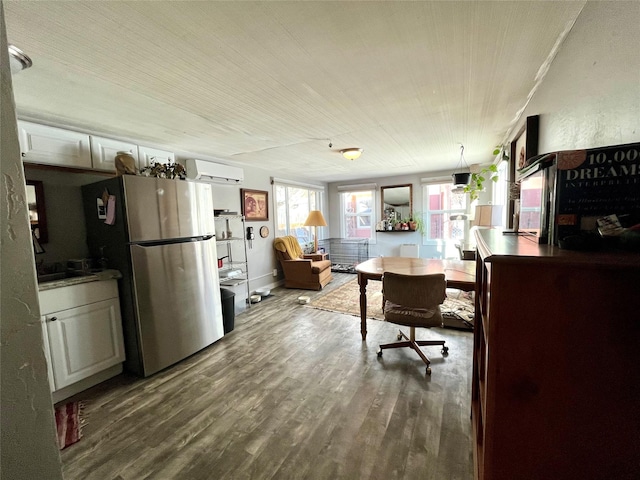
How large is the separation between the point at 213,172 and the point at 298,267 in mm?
2155

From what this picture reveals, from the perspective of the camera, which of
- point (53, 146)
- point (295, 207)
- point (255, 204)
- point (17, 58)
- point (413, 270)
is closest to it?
point (17, 58)

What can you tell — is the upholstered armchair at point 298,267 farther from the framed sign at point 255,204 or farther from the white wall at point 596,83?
the white wall at point 596,83

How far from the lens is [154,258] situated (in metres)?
2.34

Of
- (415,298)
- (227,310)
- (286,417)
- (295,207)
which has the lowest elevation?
(286,417)

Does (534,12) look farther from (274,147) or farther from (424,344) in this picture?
(274,147)

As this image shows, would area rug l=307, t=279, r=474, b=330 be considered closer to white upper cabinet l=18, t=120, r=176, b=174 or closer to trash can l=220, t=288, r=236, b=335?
trash can l=220, t=288, r=236, b=335

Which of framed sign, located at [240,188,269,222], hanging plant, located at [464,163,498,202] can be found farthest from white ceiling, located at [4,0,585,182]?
framed sign, located at [240,188,269,222]

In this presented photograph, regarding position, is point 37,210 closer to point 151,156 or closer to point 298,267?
point 151,156

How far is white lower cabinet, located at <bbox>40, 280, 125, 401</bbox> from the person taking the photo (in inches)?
76.6

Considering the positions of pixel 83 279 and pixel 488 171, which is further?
pixel 488 171

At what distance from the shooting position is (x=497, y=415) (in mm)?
791

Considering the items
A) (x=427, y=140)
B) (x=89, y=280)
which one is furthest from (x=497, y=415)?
(x=427, y=140)

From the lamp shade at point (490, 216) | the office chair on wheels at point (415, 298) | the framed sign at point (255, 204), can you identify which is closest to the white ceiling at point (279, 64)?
the lamp shade at point (490, 216)

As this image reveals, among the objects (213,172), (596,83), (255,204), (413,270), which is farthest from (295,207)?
(596,83)
